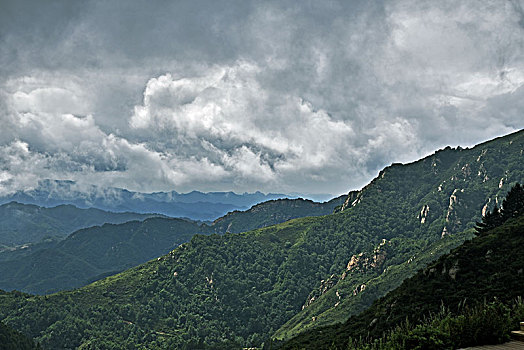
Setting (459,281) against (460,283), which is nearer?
(460,283)

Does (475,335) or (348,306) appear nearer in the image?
(475,335)

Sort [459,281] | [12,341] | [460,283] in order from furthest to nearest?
[12,341], [459,281], [460,283]

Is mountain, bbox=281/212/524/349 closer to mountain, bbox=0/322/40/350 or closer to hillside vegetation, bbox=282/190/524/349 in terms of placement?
hillside vegetation, bbox=282/190/524/349

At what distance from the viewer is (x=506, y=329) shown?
1633 cm

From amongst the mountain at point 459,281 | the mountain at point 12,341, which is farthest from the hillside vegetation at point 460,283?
the mountain at point 12,341

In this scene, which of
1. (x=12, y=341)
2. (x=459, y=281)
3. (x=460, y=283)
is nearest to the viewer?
(x=460, y=283)

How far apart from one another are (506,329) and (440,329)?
8.15ft

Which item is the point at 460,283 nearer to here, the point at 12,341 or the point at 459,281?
the point at 459,281

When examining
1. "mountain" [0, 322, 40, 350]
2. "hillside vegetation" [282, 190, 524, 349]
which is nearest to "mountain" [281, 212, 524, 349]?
"hillside vegetation" [282, 190, 524, 349]

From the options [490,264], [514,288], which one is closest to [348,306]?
[490,264]

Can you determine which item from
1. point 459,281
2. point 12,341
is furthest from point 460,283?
point 12,341

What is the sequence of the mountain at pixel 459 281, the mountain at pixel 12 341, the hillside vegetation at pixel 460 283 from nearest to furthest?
1. the hillside vegetation at pixel 460 283
2. the mountain at pixel 459 281
3. the mountain at pixel 12 341

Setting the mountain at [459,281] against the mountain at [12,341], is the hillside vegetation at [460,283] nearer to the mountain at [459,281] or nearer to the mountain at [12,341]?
the mountain at [459,281]

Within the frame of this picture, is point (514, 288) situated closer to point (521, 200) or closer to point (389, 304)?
point (389, 304)
